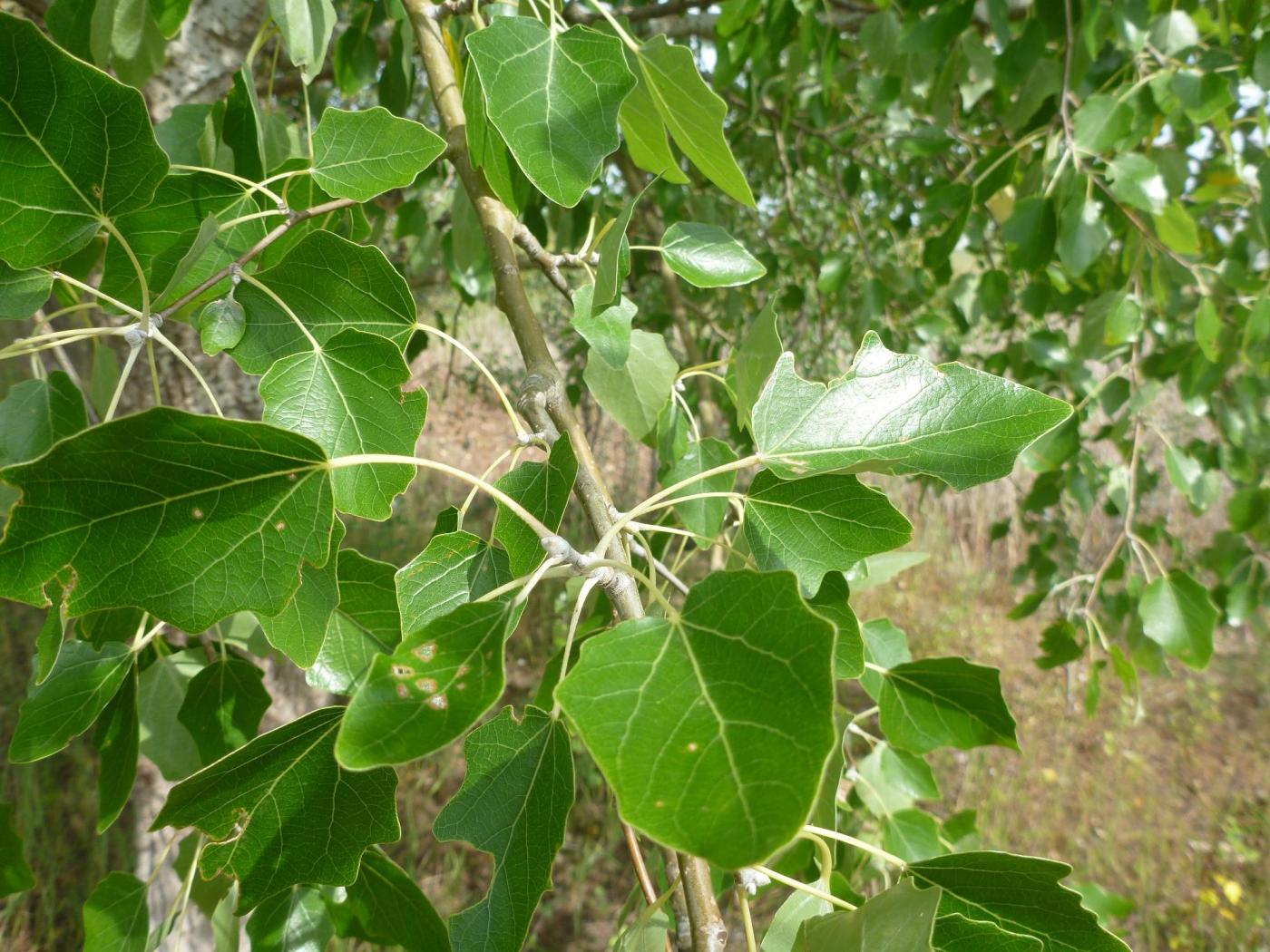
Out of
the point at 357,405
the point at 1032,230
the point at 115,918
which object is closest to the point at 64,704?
the point at 115,918

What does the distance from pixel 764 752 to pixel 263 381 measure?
1.05ft

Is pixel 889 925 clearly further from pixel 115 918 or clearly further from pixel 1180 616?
pixel 1180 616

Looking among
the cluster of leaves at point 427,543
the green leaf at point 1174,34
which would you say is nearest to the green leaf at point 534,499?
the cluster of leaves at point 427,543

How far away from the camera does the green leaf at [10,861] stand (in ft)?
1.85

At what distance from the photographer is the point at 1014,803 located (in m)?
2.71

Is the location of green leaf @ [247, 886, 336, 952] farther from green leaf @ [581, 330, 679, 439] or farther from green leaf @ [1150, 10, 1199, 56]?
green leaf @ [1150, 10, 1199, 56]

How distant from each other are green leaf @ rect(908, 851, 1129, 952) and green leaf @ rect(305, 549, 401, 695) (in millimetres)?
338

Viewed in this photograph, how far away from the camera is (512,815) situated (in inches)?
16.3

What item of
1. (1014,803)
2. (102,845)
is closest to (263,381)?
(102,845)

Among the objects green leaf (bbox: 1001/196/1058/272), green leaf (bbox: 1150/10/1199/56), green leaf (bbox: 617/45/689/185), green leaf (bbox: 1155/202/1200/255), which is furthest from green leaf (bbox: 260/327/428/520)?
green leaf (bbox: 1150/10/1199/56)

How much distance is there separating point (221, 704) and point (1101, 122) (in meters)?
1.17

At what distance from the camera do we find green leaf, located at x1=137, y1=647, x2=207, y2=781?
68cm

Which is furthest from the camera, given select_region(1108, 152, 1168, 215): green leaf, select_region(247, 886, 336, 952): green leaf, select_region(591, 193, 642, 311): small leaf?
select_region(1108, 152, 1168, 215): green leaf

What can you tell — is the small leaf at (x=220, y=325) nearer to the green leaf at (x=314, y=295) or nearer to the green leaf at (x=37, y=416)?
the green leaf at (x=314, y=295)
